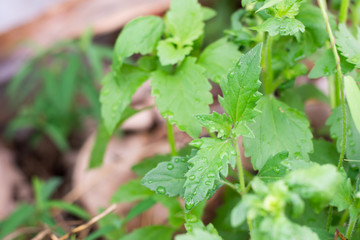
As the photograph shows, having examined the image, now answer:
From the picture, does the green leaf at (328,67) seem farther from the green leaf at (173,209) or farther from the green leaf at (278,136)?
the green leaf at (173,209)

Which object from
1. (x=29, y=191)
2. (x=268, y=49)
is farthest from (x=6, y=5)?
(x=268, y=49)

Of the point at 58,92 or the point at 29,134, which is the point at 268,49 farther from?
the point at 29,134

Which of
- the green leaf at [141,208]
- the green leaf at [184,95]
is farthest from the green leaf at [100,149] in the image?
the green leaf at [184,95]

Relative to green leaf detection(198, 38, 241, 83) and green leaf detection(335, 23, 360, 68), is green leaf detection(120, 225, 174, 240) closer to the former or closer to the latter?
green leaf detection(198, 38, 241, 83)

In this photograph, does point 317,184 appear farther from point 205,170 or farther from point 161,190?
point 161,190

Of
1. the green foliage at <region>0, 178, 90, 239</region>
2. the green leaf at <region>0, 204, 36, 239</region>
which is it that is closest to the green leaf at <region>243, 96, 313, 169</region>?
the green foliage at <region>0, 178, 90, 239</region>

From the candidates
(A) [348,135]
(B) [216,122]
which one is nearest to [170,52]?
(B) [216,122]
